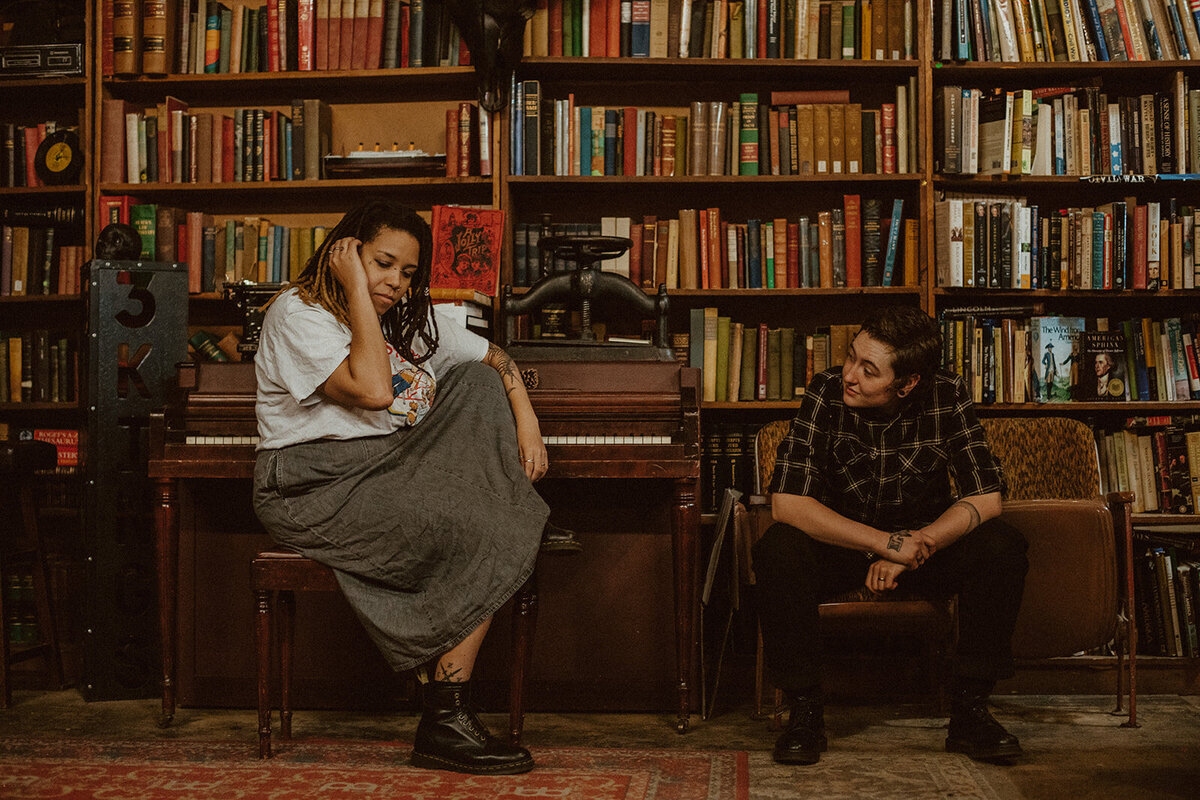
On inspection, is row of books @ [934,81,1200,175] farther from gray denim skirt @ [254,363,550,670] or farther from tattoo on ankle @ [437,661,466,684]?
tattoo on ankle @ [437,661,466,684]

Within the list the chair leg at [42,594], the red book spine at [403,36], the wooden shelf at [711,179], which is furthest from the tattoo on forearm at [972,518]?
the chair leg at [42,594]

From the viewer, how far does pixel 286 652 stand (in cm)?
232

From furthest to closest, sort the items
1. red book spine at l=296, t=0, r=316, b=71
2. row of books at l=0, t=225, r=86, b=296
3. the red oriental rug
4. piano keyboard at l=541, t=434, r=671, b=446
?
row of books at l=0, t=225, r=86, b=296 < red book spine at l=296, t=0, r=316, b=71 < piano keyboard at l=541, t=434, r=671, b=446 < the red oriental rug

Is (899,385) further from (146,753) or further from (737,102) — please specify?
(146,753)

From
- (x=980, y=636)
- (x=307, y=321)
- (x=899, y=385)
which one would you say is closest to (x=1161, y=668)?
(x=980, y=636)

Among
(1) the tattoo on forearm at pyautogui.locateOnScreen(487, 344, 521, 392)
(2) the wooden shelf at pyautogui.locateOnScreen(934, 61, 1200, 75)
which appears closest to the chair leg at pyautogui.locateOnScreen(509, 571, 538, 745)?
(1) the tattoo on forearm at pyautogui.locateOnScreen(487, 344, 521, 392)

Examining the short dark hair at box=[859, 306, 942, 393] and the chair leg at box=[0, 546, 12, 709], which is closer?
the short dark hair at box=[859, 306, 942, 393]

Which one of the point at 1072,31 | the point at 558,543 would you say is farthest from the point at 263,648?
the point at 1072,31

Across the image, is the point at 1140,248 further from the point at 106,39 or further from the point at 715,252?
the point at 106,39

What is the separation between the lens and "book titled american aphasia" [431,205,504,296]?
3.11 meters

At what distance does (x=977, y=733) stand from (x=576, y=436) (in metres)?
1.08

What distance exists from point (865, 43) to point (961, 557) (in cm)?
179

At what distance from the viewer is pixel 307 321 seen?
2072mm

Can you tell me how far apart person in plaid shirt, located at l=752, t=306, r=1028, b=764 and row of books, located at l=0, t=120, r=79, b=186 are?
2.72 meters
